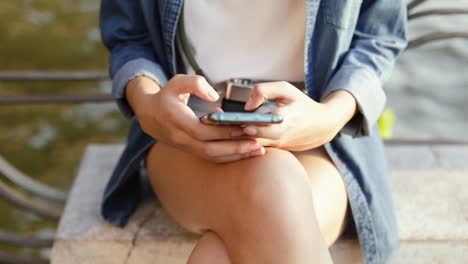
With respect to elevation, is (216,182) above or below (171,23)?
below

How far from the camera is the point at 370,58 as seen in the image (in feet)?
4.47

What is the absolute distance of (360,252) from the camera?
1.40 metres

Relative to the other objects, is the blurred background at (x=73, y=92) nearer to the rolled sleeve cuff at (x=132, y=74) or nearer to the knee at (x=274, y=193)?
the rolled sleeve cuff at (x=132, y=74)

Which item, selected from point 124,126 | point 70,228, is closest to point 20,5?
point 124,126

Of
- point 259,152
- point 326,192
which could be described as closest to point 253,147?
point 259,152

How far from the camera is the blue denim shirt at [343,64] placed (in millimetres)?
1335

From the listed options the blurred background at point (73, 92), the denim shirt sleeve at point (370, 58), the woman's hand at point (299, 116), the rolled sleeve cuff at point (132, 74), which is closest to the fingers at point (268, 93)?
the woman's hand at point (299, 116)

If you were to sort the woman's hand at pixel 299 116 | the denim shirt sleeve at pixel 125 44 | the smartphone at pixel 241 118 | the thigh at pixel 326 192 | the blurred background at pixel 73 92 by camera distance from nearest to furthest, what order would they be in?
the smartphone at pixel 241 118 < the woman's hand at pixel 299 116 < the thigh at pixel 326 192 < the denim shirt sleeve at pixel 125 44 < the blurred background at pixel 73 92

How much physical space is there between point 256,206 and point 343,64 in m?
0.38

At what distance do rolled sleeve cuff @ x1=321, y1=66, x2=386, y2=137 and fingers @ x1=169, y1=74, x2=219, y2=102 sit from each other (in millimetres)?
280

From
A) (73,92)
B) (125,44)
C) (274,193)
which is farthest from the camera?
(73,92)

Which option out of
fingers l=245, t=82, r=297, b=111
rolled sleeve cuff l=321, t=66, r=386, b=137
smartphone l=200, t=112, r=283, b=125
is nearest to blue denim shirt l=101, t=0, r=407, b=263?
rolled sleeve cuff l=321, t=66, r=386, b=137

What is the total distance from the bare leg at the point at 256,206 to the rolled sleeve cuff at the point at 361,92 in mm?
101

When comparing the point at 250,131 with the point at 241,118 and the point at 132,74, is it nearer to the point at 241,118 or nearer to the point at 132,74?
the point at 241,118
